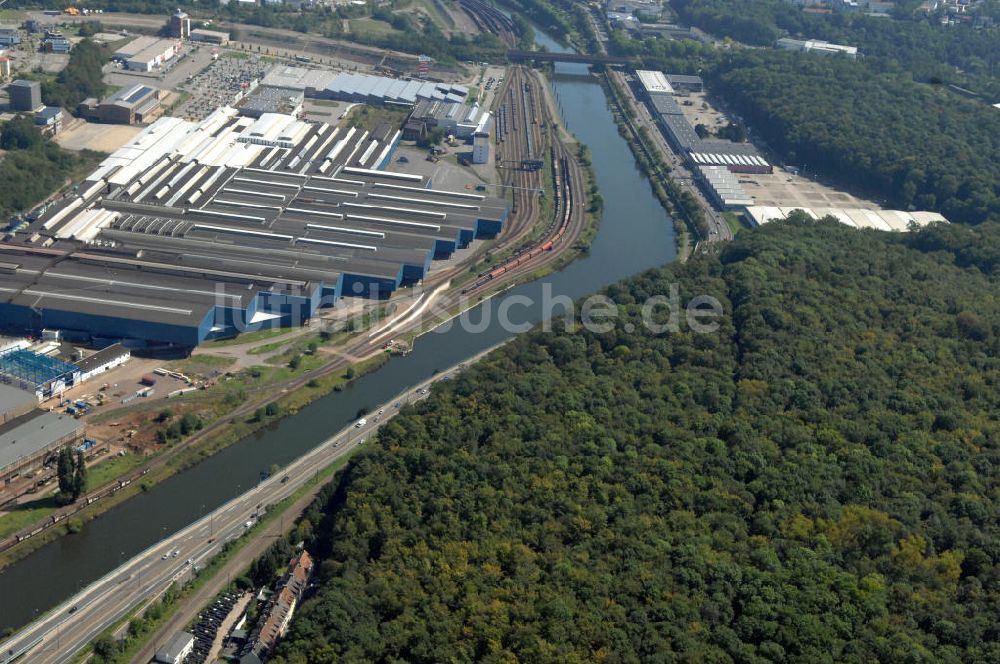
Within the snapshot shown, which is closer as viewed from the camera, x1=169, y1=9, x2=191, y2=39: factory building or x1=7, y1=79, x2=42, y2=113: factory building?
x1=7, y1=79, x2=42, y2=113: factory building

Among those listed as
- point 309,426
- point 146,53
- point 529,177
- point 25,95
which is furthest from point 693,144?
point 25,95

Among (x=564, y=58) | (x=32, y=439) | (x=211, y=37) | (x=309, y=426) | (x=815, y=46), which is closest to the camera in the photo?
(x=32, y=439)

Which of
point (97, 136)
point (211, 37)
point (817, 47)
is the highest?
point (817, 47)

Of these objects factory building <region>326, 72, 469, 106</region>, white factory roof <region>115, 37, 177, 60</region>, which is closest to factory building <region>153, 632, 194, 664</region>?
factory building <region>326, 72, 469, 106</region>

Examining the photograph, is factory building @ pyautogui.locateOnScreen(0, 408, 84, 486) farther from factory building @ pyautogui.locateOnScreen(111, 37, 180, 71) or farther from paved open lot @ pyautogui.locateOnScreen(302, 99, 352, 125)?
factory building @ pyautogui.locateOnScreen(111, 37, 180, 71)

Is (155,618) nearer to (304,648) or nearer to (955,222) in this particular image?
(304,648)

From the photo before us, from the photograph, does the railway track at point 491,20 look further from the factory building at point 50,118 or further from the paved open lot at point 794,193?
the factory building at point 50,118

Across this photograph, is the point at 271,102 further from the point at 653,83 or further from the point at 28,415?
the point at 28,415
